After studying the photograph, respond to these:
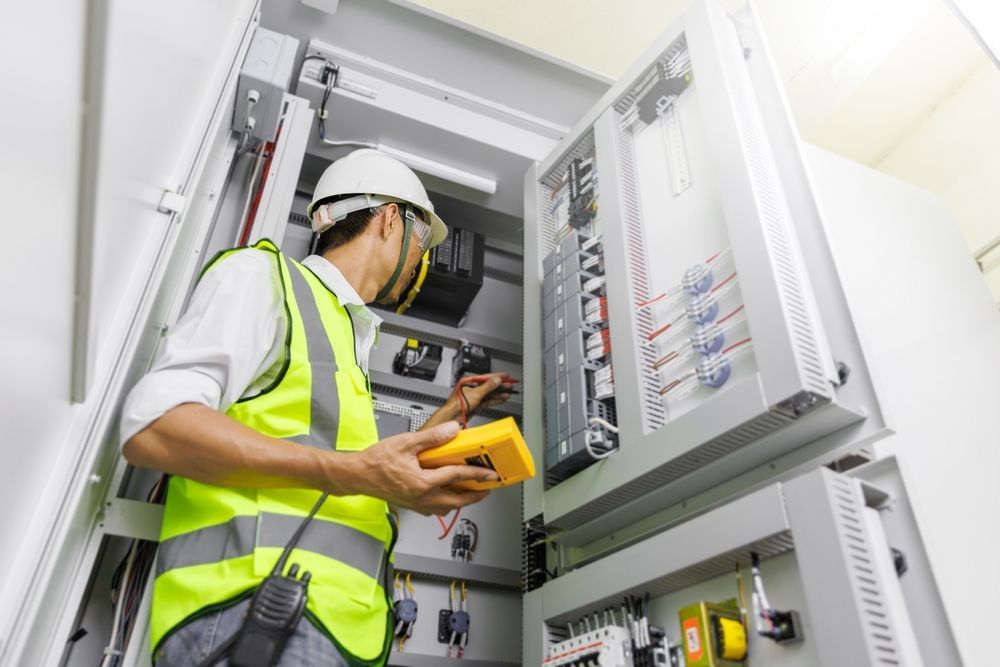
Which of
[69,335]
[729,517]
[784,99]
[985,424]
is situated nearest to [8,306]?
[69,335]

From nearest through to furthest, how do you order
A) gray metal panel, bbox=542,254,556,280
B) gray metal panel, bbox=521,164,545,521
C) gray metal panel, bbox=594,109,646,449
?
gray metal panel, bbox=594,109,646,449
gray metal panel, bbox=521,164,545,521
gray metal panel, bbox=542,254,556,280

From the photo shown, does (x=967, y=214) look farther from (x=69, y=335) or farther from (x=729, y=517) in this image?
(x=69, y=335)

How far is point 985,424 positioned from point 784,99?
0.86 meters

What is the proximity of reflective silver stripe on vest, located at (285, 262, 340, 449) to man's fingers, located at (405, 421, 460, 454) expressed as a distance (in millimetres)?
212

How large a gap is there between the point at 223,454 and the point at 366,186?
1073 mm

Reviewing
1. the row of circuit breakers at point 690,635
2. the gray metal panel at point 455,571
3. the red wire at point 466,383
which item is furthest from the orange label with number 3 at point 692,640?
the gray metal panel at point 455,571

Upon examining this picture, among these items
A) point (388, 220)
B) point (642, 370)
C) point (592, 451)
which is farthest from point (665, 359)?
point (388, 220)

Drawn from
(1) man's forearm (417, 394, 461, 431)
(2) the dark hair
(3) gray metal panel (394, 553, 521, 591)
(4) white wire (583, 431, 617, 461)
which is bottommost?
(3) gray metal panel (394, 553, 521, 591)

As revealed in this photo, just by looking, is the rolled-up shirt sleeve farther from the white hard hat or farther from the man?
the white hard hat

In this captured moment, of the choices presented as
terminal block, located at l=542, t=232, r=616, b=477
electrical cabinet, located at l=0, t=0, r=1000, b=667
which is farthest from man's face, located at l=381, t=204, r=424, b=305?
terminal block, located at l=542, t=232, r=616, b=477

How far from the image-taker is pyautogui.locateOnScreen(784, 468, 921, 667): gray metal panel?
39.3 inches

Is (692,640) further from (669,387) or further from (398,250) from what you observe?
(398,250)

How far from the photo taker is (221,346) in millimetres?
1294

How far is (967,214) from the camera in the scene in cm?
311
